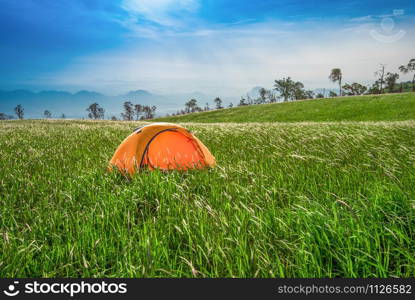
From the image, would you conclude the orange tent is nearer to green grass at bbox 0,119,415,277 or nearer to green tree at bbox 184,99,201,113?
green grass at bbox 0,119,415,277

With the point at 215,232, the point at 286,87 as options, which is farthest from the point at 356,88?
the point at 215,232

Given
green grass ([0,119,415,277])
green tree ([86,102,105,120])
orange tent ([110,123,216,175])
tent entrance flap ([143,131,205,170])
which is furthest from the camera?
green tree ([86,102,105,120])

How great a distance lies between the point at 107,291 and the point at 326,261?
5.07 feet

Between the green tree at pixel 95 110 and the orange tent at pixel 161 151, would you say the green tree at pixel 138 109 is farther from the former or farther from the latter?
the orange tent at pixel 161 151

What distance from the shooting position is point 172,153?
5000mm

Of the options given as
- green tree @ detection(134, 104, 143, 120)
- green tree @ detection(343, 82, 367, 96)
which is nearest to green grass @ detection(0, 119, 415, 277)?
green tree @ detection(343, 82, 367, 96)

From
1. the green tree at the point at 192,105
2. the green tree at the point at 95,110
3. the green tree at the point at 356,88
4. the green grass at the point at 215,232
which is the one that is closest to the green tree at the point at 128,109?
the green tree at the point at 95,110

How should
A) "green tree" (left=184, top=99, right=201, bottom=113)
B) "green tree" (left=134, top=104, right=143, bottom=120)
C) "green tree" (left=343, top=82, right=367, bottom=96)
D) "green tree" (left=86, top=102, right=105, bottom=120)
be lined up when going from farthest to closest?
"green tree" (left=134, top=104, right=143, bottom=120)
"green tree" (left=86, top=102, right=105, bottom=120)
"green tree" (left=184, top=99, right=201, bottom=113)
"green tree" (left=343, top=82, right=367, bottom=96)

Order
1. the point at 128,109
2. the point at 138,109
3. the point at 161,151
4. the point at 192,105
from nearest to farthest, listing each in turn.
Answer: the point at 161,151
the point at 192,105
the point at 128,109
the point at 138,109

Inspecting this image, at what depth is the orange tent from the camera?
4.71 meters

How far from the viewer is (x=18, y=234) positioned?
248cm

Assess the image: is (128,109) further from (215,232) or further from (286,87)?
(215,232)

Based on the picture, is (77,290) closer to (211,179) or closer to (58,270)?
(58,270)

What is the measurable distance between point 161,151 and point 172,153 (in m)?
0.22
